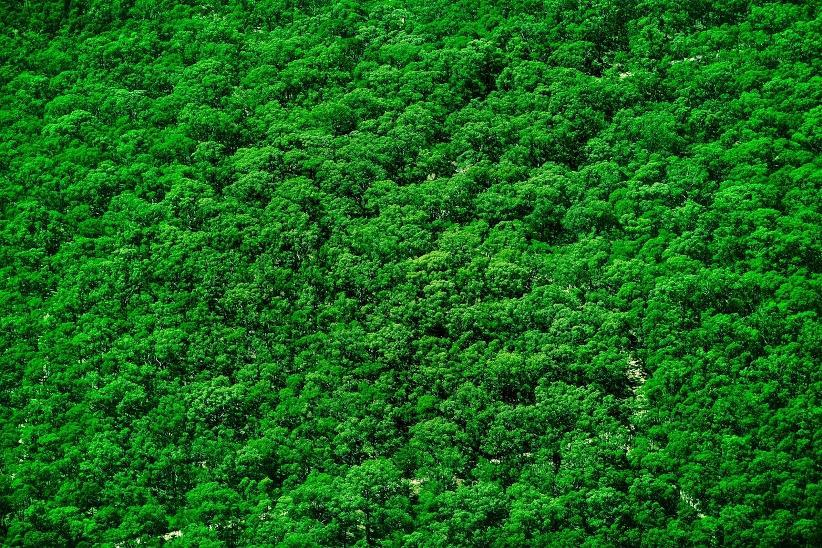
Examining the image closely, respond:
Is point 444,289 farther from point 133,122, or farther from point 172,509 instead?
point 133,122

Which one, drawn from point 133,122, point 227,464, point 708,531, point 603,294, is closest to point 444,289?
point 603,294

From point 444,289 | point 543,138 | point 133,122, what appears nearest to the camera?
point 444,289

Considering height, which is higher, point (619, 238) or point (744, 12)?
point (744, 12)

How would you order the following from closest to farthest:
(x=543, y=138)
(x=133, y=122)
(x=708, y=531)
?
(x=708, y=531), (x=543, y=138), (x=133, y=122)

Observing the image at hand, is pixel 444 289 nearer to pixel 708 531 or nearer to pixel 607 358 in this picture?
pixel 607 358

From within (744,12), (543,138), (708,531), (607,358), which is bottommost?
(708,531)

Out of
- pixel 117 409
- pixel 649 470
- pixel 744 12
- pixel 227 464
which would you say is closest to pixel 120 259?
pixel 117 409

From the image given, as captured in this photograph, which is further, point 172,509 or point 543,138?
point 543,138
